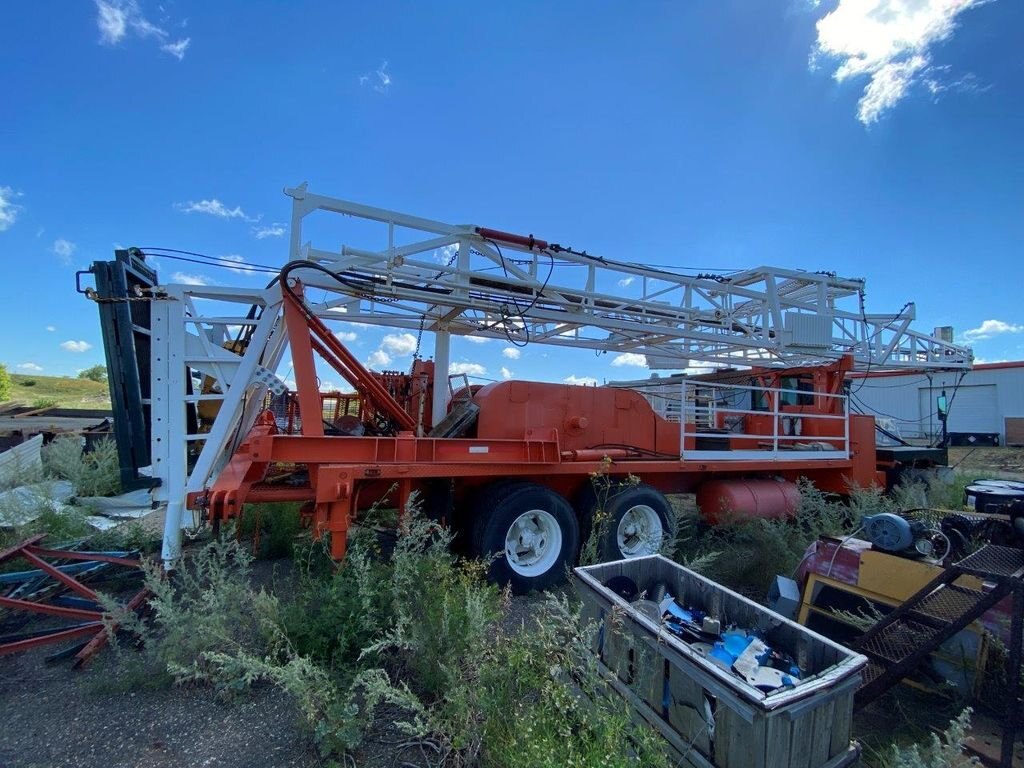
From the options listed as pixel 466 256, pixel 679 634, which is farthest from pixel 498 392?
pixel 679 634

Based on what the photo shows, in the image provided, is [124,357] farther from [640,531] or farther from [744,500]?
[744,500]

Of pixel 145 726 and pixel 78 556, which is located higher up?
pixel 78 556

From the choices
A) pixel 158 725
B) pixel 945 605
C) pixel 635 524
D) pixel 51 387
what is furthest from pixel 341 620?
pixel 51 387

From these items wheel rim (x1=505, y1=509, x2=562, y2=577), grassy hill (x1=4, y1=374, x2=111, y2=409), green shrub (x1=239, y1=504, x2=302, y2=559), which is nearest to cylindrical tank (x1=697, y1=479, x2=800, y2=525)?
wheel rim (x1=505, y1=509, x2=562, y2=577)

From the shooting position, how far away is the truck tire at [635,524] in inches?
225

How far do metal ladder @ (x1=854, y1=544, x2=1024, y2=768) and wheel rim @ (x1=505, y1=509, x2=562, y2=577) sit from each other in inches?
111

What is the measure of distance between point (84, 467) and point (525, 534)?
7.57 metres

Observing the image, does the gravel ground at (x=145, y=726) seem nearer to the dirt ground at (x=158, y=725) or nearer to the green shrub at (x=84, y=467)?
the dirt ground at (x=158, y=725)

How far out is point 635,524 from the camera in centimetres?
608

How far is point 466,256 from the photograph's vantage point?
19.6 feet

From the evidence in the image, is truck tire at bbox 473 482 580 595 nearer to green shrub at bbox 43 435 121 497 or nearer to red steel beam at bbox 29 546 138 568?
red steel beam at bbox 29 546 138 568

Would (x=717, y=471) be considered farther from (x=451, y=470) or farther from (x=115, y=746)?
(x=115, y=746)

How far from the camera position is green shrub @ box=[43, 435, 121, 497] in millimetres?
7695

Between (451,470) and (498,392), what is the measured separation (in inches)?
46.9
